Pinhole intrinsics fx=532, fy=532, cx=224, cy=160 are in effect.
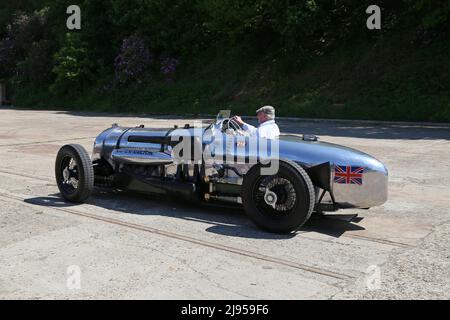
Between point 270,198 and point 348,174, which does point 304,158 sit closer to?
point 348,174

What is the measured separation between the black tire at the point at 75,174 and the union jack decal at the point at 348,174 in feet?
10.3

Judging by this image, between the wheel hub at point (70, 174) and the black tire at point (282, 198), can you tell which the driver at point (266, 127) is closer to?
the black tire at point (282, 198)

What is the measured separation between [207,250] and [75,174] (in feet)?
9.15

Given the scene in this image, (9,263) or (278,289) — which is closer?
(278,289)

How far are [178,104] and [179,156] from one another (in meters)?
20.6

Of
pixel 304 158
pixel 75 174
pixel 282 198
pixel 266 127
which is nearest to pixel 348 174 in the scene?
pixel 304 158

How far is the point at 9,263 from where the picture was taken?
15.4 feet

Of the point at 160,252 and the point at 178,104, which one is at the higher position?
the point at 178,104

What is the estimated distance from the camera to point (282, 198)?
543cm
